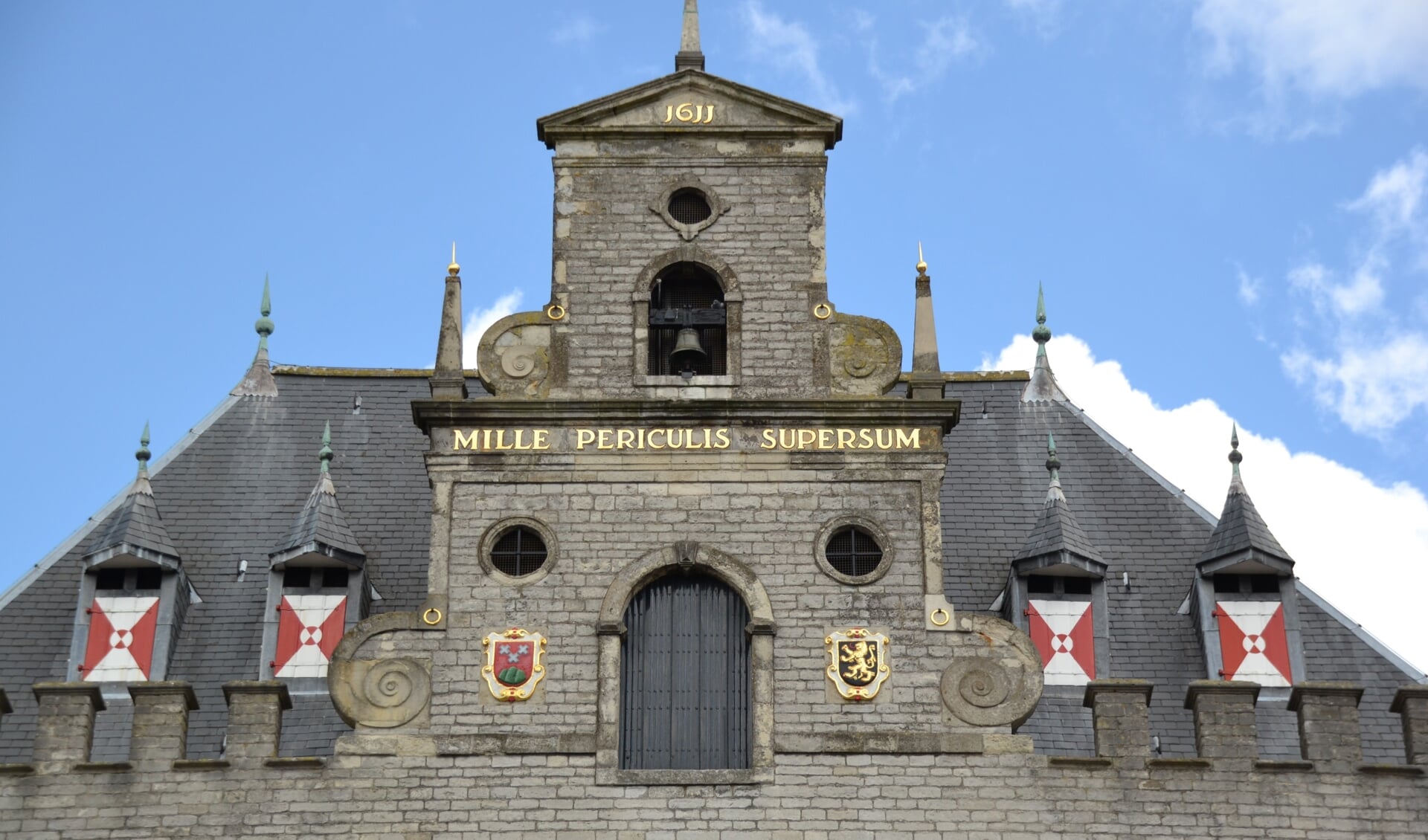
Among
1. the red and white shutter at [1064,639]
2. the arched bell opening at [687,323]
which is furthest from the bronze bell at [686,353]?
the red and white shutter at [1064,639]

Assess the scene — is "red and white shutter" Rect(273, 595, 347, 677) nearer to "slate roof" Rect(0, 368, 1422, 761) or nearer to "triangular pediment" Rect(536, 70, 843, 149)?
"slate roof" Rect(0, 368, 1422, 761)

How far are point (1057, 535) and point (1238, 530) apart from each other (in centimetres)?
237

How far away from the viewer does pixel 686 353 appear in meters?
34.5

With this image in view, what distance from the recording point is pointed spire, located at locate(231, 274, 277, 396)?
41.2 metres

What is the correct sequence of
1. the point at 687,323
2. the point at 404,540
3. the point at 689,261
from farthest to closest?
the point at 404,540 < the point at 689,261 < the point at 687,323

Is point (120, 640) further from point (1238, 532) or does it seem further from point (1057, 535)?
point (1238, 532)

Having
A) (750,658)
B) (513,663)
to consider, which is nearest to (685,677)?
(750,658)

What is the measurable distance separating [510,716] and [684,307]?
229 inches

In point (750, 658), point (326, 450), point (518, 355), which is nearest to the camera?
point (750, 658)

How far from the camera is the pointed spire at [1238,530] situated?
121 feet

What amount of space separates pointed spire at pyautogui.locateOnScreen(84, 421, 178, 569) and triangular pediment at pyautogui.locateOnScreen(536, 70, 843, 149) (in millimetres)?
7122

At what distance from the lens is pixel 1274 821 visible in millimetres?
31938

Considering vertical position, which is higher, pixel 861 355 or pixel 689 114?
pixel 689 114

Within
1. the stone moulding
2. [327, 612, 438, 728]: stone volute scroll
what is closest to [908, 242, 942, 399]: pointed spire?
the stone moulding
